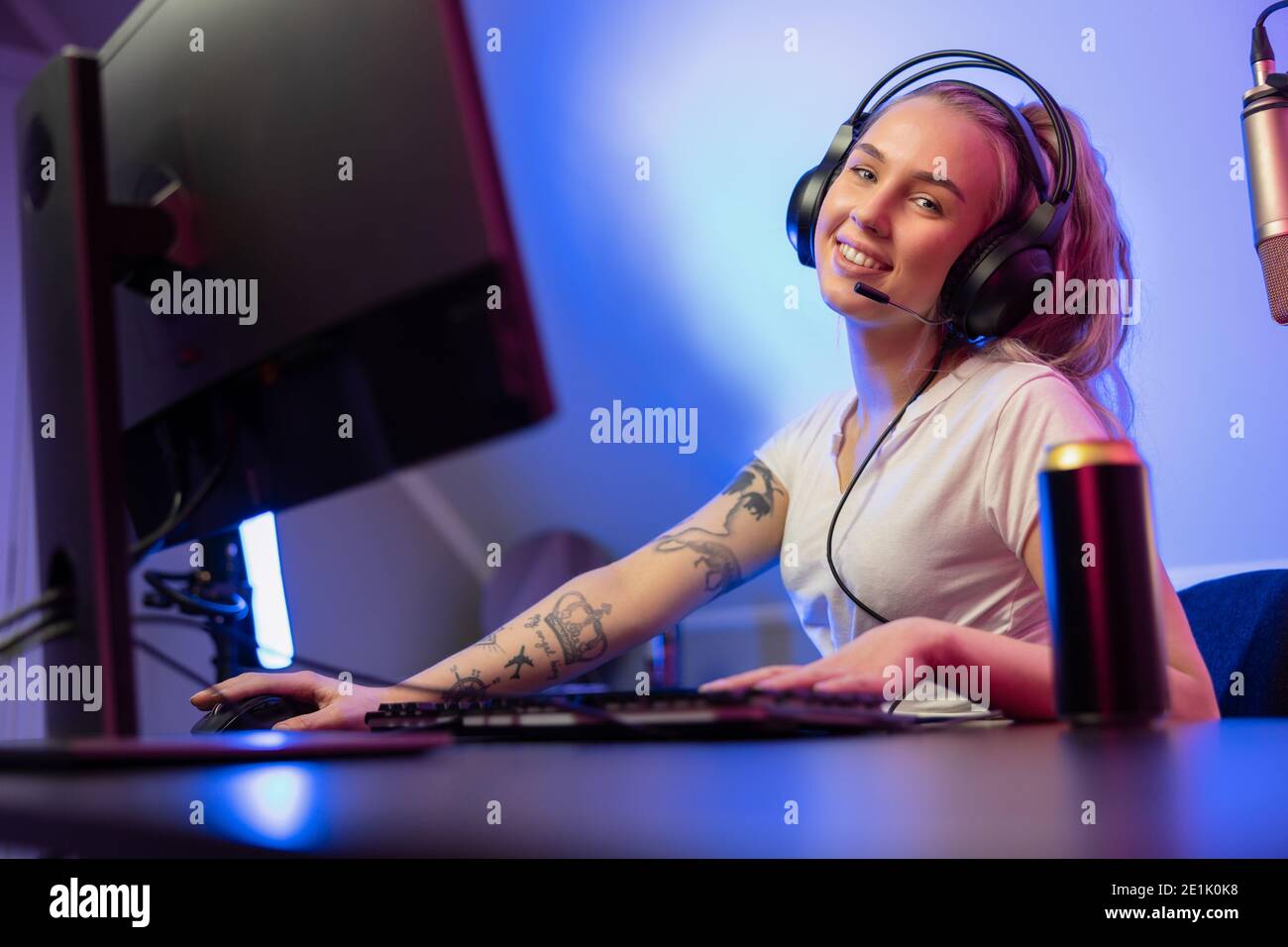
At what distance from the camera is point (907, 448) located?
1183 millimetres

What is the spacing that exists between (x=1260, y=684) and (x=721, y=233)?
7.26ft

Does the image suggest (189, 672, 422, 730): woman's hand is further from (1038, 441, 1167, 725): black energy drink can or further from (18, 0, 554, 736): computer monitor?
(1038, 441, 1167, 725): black energy drink can

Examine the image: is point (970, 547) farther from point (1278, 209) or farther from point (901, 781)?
point (901, 781)

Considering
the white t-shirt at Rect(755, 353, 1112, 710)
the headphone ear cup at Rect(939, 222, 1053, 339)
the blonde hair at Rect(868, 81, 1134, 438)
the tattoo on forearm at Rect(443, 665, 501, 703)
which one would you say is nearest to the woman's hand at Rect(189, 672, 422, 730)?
the tattoo on forearm at Rect(443, 665, 501, 703)

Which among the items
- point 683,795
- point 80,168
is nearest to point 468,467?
point 80,168

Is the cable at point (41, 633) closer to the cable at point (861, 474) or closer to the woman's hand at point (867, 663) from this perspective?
the woman's hand at point (867, 663)

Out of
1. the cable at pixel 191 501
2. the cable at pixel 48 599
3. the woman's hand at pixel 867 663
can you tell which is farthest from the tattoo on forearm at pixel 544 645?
the cable at pixel 48 599

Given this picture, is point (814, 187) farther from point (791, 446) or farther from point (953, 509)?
point (953, 509)

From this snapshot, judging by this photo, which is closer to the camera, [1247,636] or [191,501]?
[191,501]

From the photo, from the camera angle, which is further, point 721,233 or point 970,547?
point 721,233

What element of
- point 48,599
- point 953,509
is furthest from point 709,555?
point 48,599

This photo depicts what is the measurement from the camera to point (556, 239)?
3176 millimetres

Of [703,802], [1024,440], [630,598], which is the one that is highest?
[1024,440]

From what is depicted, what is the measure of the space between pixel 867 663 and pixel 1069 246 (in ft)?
2.37
